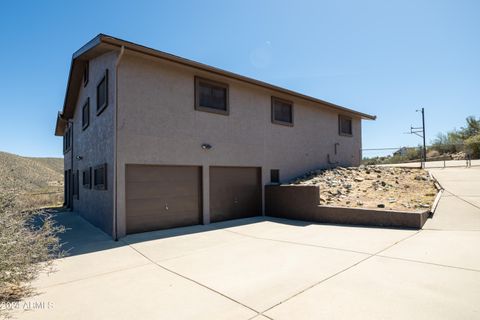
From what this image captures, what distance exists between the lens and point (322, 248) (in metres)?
6.25

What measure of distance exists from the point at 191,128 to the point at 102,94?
343cm

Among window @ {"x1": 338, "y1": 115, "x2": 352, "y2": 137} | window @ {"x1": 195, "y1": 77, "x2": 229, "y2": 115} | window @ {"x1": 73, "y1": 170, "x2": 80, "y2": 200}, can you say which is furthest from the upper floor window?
window @ {"x1": 73, "y1": 170, "x2": 80, "y2": 200}

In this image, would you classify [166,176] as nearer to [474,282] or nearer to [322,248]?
[322,248]

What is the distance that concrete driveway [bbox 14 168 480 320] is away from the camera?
336 centimetres

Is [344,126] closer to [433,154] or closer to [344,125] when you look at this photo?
[344,125]

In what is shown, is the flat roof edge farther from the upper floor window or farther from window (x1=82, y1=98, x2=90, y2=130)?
the upper floor window

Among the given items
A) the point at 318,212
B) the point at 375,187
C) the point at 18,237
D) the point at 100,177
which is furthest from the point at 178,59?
the point at 375,187

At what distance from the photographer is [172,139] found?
911 centimetres

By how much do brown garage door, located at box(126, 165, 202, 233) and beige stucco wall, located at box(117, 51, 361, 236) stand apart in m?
0.30

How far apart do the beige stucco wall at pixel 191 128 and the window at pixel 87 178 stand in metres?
4.05

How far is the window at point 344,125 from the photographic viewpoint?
56.8ft

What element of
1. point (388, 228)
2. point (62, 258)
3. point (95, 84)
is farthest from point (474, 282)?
point (95, 84)

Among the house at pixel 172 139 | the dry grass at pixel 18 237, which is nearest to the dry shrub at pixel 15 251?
the dry grass at pixel 18 237

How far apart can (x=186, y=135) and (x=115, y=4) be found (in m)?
5.39
